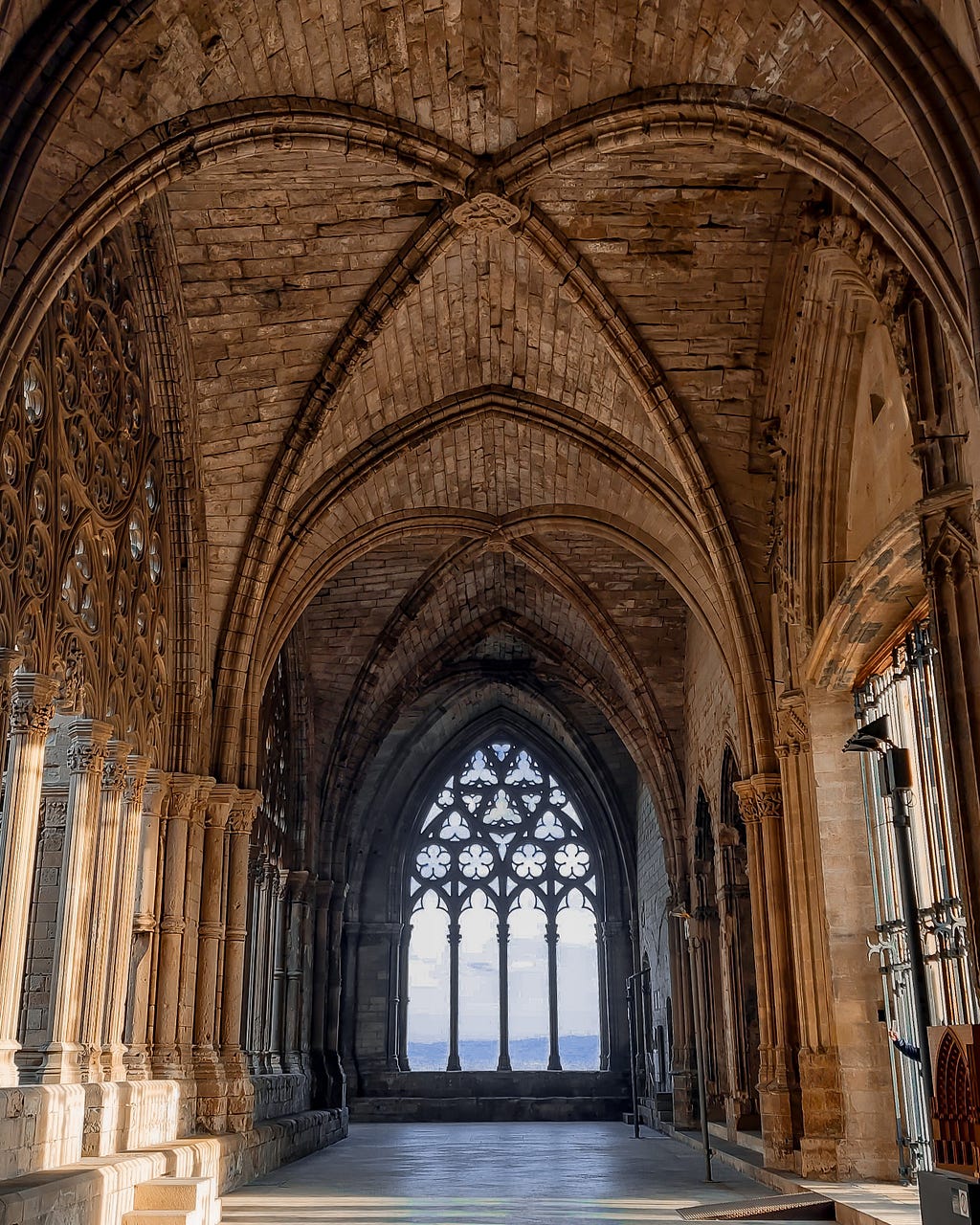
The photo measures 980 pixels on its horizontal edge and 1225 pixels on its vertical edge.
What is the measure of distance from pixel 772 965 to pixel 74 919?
5.68 m

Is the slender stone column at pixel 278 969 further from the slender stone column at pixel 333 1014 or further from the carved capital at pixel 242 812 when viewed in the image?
the carved capital at pixel 242 812

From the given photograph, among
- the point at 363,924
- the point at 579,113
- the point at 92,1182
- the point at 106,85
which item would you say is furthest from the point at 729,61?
the point at 363,924

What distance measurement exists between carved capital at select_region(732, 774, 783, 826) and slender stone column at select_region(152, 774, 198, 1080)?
485cm

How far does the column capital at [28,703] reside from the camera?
769 cm

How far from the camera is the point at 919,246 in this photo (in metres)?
6.36

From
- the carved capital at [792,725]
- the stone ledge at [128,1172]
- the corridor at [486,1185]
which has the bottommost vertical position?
the corridor at [486,1185]

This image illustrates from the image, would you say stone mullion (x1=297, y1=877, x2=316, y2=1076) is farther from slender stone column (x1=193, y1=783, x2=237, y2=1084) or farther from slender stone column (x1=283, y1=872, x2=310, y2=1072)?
slender stone column (x1=193, y1=783, x2=237, y2=1084)

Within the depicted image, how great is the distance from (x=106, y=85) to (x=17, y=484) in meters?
2.33

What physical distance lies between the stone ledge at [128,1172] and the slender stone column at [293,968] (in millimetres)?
2671

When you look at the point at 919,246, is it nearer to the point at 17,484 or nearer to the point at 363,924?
the point at 17,484

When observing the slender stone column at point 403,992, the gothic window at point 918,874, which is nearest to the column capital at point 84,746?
the gothic window at point 918,874

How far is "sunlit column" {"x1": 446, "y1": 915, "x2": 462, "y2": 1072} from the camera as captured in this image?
21719mm

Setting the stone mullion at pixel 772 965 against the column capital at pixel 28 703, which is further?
the stone mullion at pixel 772 965

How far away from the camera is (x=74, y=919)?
8.62 metres
